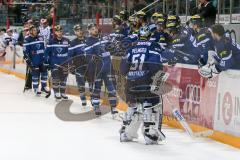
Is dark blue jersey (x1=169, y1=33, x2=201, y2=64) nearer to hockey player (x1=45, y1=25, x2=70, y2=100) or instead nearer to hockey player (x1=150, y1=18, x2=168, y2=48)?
hockey player (x1=150, y1=18, x2=168, y2=48)

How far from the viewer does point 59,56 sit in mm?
12812

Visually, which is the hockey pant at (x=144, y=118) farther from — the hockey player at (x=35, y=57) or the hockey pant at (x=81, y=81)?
the hockey player at (x=35, y=57)

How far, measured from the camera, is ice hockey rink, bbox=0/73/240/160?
7070mm

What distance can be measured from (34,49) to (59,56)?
127 cm

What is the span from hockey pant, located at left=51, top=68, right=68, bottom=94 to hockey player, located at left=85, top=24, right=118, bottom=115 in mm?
2395

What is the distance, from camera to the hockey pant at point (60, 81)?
42.7ft

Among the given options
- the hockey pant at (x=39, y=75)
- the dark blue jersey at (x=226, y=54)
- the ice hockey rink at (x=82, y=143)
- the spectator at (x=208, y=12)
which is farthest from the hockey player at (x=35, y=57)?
the dark blue jersey at (x=226, y=54)

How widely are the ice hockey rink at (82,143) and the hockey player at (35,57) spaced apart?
2.84m

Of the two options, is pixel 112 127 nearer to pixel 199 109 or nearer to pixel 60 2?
pixel 199 109

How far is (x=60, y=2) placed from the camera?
65.2 ft

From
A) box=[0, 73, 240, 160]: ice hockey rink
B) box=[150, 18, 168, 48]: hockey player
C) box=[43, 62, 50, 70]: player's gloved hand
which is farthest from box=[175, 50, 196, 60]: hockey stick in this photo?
box=[43, 62, 50, 70]: player's gloved hand

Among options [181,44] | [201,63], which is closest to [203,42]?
[201,63]

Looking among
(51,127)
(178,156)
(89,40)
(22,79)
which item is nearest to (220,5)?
(89,40)

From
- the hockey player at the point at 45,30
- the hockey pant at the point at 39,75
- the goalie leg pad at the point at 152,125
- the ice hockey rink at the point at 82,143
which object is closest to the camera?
the ice hockey rink at the point at 82,143
